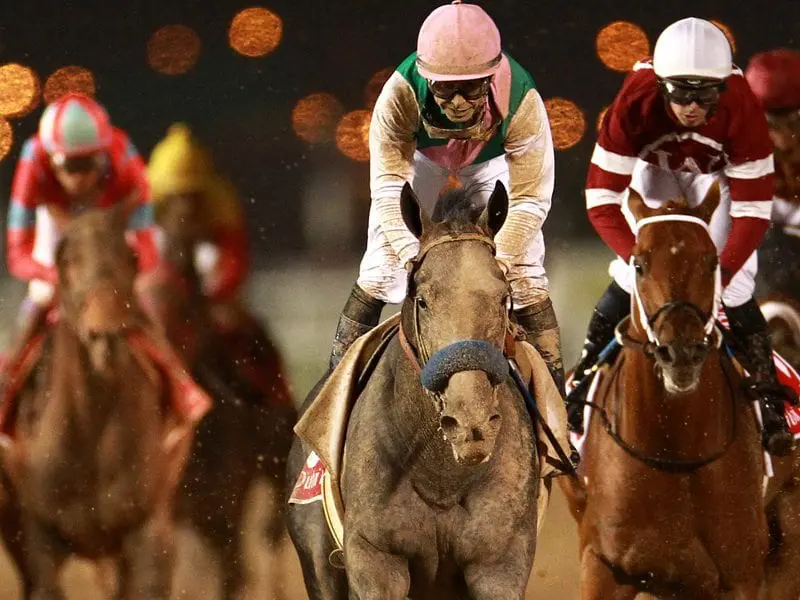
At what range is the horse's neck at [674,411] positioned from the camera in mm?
4859

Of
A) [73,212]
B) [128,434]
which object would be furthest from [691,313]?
[73,212]

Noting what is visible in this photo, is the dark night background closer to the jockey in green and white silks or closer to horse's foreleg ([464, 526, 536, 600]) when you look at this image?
the jockey in green and white silks

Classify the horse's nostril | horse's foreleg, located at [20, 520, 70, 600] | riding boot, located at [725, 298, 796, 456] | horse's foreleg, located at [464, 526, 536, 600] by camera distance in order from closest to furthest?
1. the horse's nostril
2. horse's foreleg, located at [464, 526, 536, 600]
3. riding boot, located at [725, 298, 796, 456]
4. horse's foreleg, located at [20, 520, 70, 600]

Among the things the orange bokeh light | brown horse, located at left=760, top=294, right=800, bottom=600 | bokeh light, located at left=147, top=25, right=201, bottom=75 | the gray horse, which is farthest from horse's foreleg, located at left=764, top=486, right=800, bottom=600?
bokeh light, located at left=147, top=25, right=201, bottom=75

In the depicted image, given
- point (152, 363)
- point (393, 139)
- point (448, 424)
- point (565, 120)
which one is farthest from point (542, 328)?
point (565, 120)

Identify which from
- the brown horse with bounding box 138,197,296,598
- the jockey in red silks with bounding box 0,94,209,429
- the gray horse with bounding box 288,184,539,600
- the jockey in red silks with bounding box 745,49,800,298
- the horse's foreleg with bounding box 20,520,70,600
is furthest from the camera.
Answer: the jockey in red silks with bounding box 745,49,800,298

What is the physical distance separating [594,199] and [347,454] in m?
1.61

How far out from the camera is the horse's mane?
A: 3.88m

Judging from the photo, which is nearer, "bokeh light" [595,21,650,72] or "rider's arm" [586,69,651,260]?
"rider's arm" [586,69,651,260]

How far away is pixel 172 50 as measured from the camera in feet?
22.3

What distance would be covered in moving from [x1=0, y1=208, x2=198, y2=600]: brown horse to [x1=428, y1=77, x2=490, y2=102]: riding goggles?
1.64m

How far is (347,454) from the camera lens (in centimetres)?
407

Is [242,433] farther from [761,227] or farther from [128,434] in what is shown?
[761,227]

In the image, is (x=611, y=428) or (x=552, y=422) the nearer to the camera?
(x=552, y=422)
